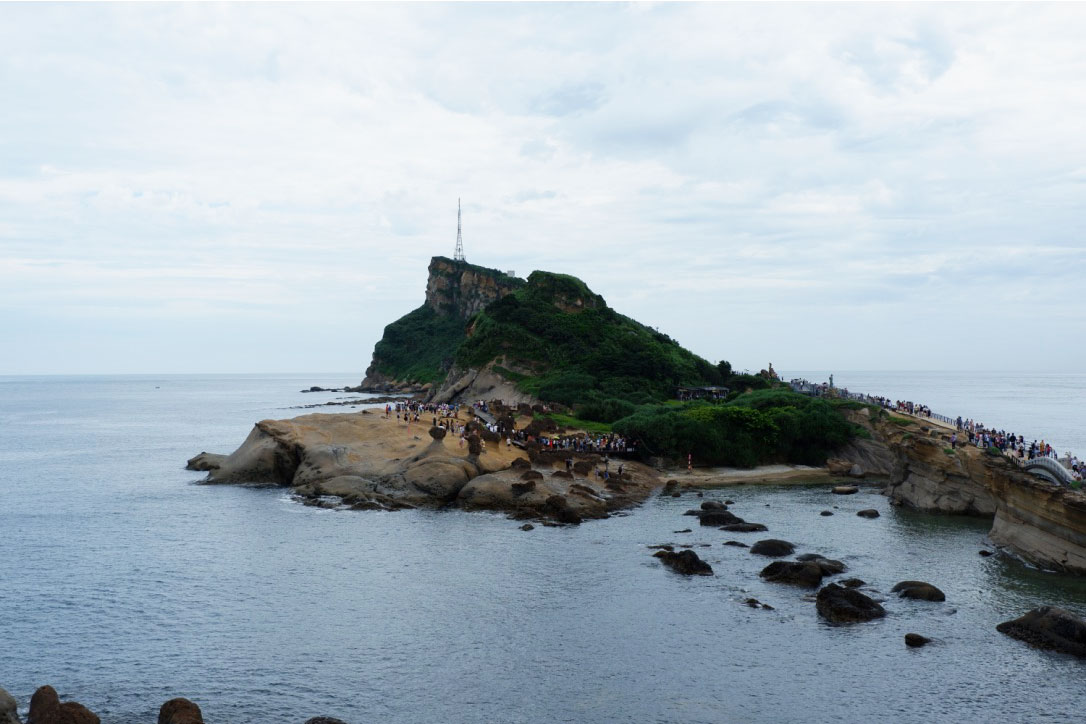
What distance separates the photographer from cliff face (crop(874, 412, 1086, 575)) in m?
35.9

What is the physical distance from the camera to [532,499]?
5266 centimetres

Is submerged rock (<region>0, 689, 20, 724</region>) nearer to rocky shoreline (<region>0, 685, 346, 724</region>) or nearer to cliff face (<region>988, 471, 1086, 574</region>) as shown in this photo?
rocky shoreline (<region>0, 685, 346, 724</region>)

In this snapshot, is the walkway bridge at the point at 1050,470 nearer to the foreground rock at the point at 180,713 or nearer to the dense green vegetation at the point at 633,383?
the dense green vegetation at the point at 633,383

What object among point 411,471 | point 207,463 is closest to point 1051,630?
point 411,471

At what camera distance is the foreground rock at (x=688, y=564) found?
36844mm

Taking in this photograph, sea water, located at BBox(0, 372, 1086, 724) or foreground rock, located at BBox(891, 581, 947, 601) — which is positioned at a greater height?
foreground rock, located at BBox(891, 581, 947, 601)

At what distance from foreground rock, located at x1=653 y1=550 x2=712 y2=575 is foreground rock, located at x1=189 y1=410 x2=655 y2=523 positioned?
11.8 meters

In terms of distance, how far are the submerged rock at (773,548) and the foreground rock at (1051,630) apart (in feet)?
38.7

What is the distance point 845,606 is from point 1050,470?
1630 centimetres

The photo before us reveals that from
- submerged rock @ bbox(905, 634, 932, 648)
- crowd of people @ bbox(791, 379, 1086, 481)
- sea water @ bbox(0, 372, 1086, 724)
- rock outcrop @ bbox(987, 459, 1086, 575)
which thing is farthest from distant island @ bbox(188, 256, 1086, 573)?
submerged rock @ bbox(905, 634, 932, 648)

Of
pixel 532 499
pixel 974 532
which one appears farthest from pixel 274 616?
pixel 974 532

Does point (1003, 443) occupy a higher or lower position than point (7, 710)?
higher

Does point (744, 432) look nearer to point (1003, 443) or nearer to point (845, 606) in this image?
point (1003, 443)

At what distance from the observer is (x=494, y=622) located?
30.7 m
